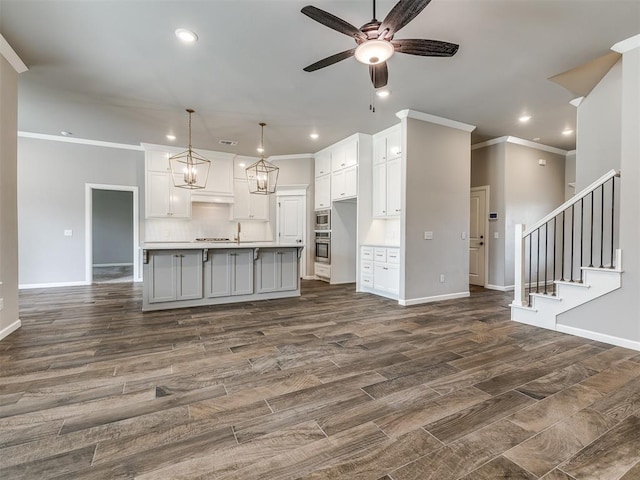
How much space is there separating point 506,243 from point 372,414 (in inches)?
217

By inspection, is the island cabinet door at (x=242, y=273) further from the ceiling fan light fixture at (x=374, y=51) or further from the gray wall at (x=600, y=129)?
the gray wall at (x=600, y=129)

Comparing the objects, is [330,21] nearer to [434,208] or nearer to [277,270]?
[434,208]

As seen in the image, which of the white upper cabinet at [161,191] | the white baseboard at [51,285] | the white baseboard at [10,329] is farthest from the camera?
the white upper cabinet at [161,191]

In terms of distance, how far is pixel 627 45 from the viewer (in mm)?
3070

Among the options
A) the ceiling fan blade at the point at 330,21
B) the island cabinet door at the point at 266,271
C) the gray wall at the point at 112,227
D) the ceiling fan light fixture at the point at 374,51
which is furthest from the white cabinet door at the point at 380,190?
the gray wall at the point at 112,227

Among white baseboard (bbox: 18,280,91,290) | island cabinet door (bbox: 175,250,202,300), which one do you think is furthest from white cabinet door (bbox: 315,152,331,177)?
white baseboard (bbox: 18,280,91,290)

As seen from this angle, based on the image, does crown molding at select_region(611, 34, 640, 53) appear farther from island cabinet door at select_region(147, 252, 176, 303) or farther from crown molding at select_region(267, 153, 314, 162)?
island cabinet door at select_region(147, 252, 176, 303)

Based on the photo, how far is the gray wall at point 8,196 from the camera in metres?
3.15

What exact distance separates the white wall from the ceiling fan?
3.38 meters

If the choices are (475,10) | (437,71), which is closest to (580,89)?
(437,71)

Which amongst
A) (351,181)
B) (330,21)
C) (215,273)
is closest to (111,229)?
(215,273)

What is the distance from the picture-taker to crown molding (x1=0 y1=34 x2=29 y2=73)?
10.1 ft

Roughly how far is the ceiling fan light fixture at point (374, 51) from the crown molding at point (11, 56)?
11.5 feet

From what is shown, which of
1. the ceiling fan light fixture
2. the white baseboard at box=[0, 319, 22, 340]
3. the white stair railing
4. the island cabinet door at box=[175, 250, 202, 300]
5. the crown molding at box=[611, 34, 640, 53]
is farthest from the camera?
the island cabinet door at box=[175, 250, 202, 300]
